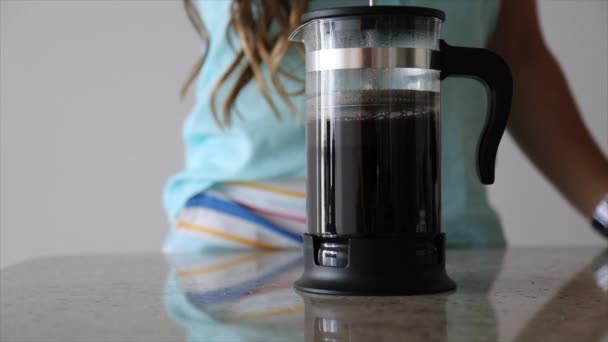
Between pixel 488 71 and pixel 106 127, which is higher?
pixel 488 71

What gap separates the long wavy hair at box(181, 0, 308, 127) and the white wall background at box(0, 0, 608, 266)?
4.72ft

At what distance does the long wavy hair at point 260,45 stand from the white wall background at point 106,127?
144cm

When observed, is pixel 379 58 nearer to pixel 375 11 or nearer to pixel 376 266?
pixel 375 11

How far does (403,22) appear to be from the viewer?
1.87 feet

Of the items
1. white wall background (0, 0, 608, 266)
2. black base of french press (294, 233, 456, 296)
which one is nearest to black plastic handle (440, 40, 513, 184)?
black base of french press (294, 233, 456, 296)

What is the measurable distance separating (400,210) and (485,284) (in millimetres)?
121

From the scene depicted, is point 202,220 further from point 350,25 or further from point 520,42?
point 350,25

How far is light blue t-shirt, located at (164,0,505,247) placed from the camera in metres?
1.11

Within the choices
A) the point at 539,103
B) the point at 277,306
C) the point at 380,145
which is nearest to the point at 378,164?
the point at 380,145

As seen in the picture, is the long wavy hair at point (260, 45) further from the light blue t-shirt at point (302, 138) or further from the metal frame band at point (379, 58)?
the metal frame band at point (379, 58)

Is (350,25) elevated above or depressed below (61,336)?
above

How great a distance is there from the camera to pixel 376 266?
0.57 metres

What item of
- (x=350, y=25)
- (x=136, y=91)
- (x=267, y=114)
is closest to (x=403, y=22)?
(x=350, y=25)

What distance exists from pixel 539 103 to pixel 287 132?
13.7 inches
